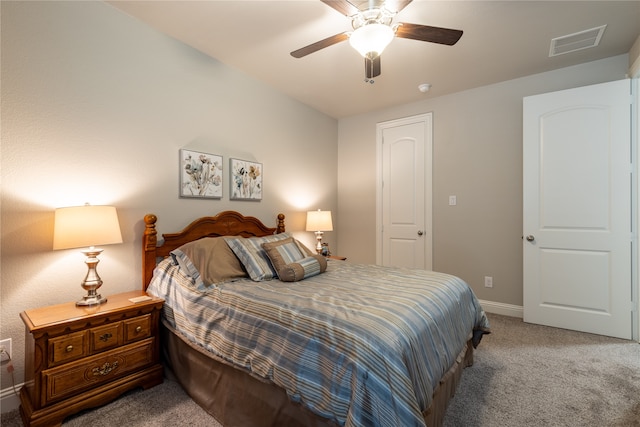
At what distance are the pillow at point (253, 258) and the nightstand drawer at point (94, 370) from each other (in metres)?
0.80

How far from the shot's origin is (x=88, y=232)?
5.75 ft

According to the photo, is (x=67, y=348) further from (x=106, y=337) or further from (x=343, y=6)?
(x=343, y=6)

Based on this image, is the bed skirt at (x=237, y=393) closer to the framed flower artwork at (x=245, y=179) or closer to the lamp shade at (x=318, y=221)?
the framed flower artwork at (x=245, y=179)

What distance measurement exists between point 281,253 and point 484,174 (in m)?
2.67

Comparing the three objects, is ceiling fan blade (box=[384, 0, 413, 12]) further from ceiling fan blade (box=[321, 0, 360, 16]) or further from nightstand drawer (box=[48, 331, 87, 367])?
nightstand drawer (box=[48, 331, 87, 367])

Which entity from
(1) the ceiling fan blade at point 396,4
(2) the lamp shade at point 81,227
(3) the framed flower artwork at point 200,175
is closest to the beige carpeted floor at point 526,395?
(2) the lamp shade at point 81,227

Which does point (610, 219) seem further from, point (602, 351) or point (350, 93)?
point (350, 93)

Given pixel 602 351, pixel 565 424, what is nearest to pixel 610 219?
pixel 602 351

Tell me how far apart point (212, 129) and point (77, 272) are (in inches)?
64.3

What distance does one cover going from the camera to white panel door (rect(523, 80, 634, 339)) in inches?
106

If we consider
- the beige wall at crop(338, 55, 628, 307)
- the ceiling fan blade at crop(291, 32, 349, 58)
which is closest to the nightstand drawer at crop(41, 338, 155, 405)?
the ceiling fan blade at crop(291, 32, 349, 58)

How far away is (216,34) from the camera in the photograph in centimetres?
247

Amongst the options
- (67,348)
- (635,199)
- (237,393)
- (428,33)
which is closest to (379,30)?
(428,33)

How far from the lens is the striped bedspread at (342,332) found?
3.70 feet
